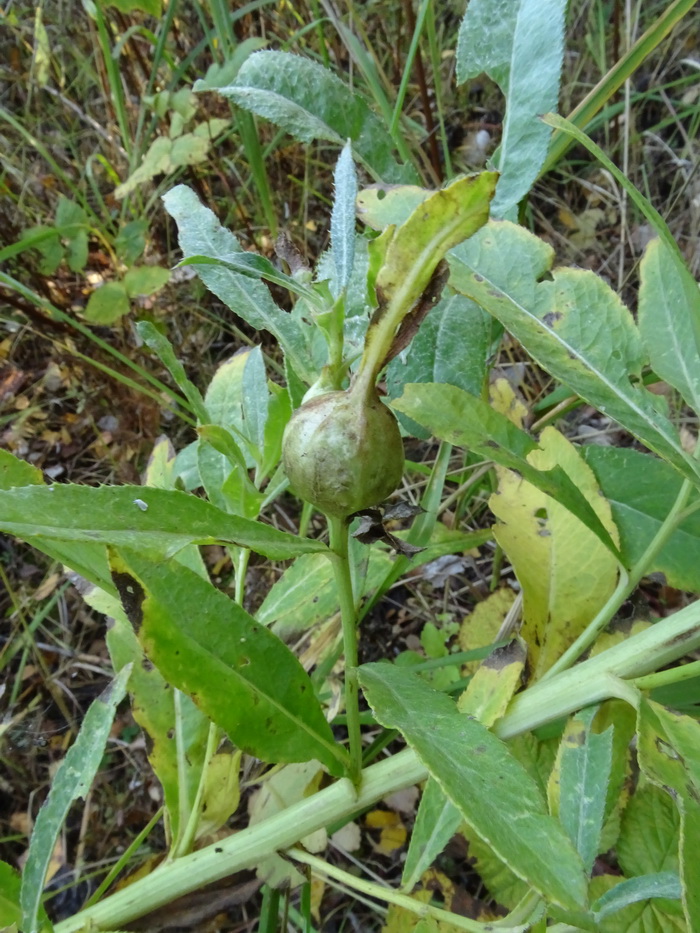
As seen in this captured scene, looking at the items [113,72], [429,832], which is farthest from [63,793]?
[113,72]

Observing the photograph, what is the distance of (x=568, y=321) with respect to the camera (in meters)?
0.87

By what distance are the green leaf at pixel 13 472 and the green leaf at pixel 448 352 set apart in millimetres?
476

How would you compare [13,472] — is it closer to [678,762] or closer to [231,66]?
[678,762]

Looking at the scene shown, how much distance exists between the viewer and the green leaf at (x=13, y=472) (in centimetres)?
86

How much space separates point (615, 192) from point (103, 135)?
180 cm

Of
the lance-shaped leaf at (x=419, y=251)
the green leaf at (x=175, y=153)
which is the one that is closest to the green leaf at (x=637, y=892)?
the lance-shaped leaf at (x=419, y=251)

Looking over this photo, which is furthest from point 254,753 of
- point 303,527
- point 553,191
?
point 553,191

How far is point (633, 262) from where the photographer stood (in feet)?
7.22

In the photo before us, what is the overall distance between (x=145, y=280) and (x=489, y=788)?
197cm

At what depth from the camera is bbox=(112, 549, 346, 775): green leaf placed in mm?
728

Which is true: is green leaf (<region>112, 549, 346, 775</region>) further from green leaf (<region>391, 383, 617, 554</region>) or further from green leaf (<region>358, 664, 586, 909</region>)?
green leaf (<region>391, 383, 617, 554</region>)

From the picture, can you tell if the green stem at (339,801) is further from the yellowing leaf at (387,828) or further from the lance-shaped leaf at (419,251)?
the yellowing leaf at (387,828)

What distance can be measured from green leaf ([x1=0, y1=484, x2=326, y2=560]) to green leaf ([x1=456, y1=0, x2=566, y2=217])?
497 mm

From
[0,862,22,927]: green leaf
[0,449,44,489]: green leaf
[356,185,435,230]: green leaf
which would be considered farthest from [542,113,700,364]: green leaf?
[0,862,22,927]: green leaf
